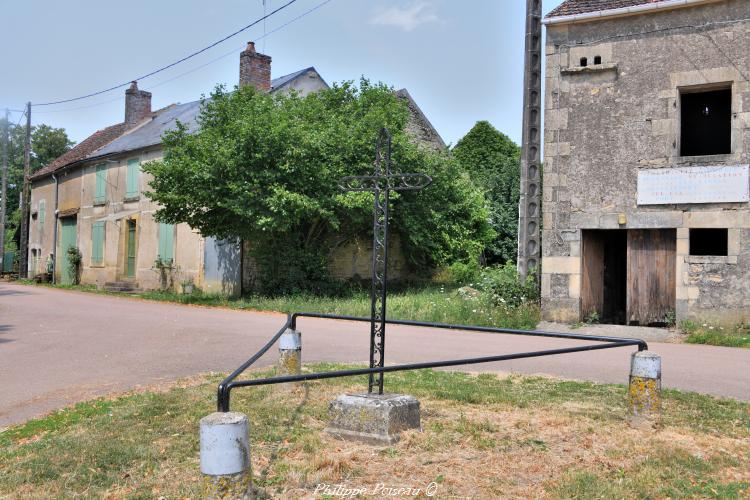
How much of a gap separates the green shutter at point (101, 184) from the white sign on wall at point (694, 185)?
864 inches

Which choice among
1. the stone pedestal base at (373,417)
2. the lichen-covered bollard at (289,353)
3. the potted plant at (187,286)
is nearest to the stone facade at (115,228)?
the potted plant at (187,286)

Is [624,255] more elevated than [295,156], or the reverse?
[295,156]

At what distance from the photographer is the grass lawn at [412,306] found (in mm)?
13172

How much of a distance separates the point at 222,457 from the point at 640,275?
11.0 metres

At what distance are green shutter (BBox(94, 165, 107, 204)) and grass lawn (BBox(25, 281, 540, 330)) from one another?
839cm

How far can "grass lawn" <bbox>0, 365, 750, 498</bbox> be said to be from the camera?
387 cm

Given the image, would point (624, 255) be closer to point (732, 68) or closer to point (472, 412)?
point (732, 68)

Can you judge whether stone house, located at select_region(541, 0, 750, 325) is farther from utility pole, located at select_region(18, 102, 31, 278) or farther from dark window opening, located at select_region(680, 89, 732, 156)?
utility pole, located at select_region(18, 102, 31, 278)

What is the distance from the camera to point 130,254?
2595 centimetres

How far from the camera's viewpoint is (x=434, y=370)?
26.0 ft

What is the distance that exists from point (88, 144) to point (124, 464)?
31.9 metres

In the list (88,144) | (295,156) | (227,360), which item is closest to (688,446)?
(227,360)

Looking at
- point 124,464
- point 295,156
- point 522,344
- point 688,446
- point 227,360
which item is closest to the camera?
point 124,464

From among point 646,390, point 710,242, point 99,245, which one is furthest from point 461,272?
point 646,390
